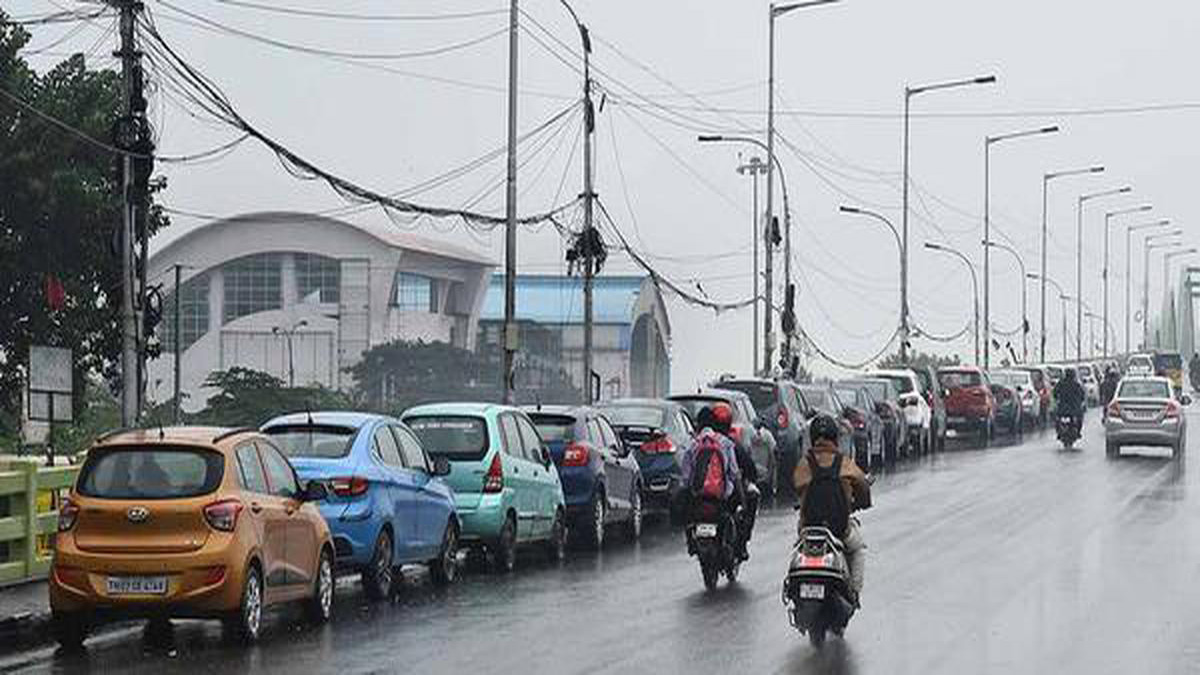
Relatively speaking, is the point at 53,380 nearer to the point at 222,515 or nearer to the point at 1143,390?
the point at 222,515

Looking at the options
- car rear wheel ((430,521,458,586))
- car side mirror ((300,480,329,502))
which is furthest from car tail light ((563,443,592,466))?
car side mirror ((300,480,329,502))

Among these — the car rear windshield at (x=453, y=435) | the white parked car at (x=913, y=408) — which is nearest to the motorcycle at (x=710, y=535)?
the car rear windshield at (x=453, y=435)

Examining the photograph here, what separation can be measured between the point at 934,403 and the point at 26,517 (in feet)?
111

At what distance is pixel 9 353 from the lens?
119 feet

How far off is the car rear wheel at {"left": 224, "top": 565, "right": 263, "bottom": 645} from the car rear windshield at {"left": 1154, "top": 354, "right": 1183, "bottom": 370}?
3504 inches

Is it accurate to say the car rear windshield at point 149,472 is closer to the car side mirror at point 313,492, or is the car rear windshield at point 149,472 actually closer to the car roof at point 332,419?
the car side mirror at point 313,492

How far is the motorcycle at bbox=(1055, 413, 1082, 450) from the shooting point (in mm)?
47156

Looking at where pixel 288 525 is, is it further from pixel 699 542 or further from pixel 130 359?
pixel 130 359

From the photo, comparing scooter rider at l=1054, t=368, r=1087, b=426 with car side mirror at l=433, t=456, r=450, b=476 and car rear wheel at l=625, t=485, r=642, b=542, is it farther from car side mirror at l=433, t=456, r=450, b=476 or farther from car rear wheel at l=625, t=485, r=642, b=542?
car side mirror at l=433, t=456, r=450, b=476

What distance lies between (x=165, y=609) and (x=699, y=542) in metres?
5.79

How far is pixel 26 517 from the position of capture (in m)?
17.0

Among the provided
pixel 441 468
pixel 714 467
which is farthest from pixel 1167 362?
pixel 441 468

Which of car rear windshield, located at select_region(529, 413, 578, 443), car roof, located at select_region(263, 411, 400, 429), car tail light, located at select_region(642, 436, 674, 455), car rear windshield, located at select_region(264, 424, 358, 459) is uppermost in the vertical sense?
→ car roof, located at select_region(263, 411, 400, 429)

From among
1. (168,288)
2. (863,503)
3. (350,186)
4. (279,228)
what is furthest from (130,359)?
(168,288)
